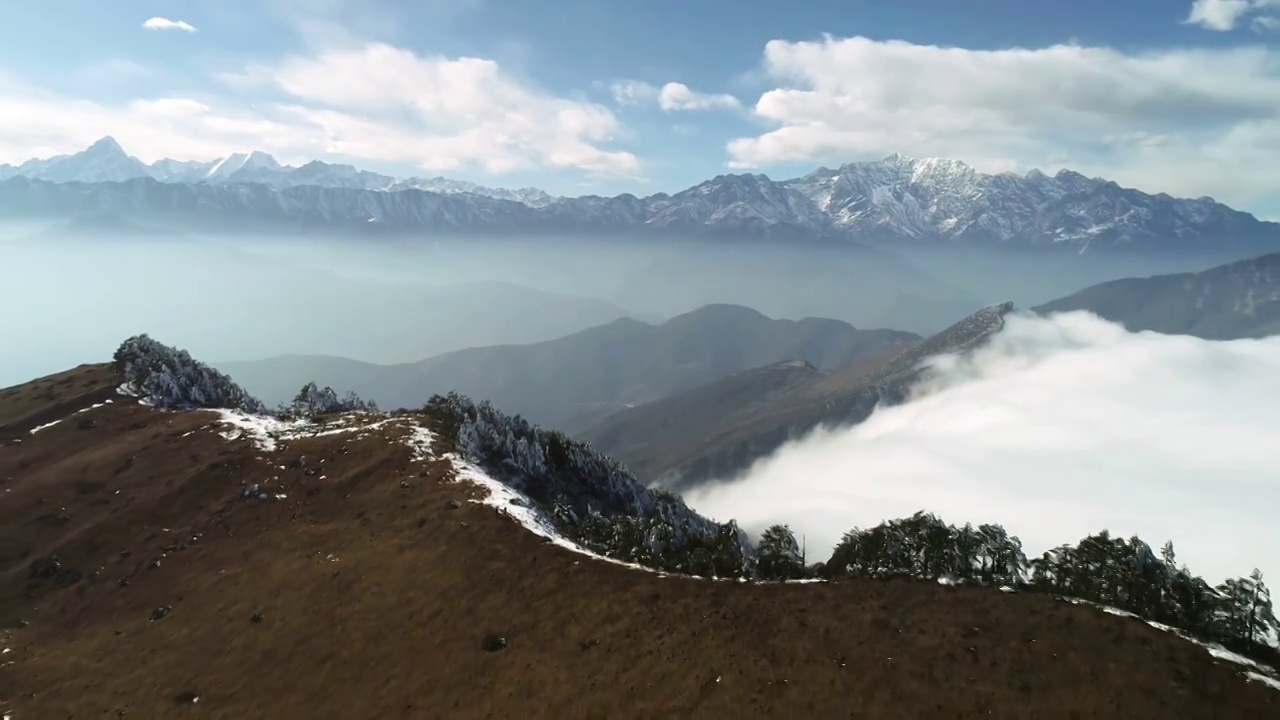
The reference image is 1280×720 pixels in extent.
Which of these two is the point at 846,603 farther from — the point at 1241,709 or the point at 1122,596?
the point at 1122,596

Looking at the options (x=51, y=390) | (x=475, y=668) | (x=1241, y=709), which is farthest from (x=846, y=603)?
(x=51, y=390)

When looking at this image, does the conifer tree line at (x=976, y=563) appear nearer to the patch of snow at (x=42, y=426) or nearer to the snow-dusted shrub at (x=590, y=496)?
the snow-dusted shrub at (x=590, y=496)

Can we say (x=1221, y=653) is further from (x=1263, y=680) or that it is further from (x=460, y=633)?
(x=460, y=633)

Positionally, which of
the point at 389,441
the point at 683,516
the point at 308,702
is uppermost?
the point at 389,441

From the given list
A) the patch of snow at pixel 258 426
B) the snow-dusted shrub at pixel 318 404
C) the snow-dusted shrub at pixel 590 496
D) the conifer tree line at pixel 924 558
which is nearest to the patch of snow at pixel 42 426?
the conifer tree line at pixel 924 558

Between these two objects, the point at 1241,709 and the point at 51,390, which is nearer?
the point at 1241,709

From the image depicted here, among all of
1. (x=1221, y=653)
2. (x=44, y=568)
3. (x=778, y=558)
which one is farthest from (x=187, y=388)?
(x=1221, y=653)

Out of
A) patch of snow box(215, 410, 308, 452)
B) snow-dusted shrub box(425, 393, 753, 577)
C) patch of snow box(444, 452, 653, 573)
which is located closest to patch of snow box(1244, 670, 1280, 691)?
snow-dusted shrub box(425, 393, 753, 577)
